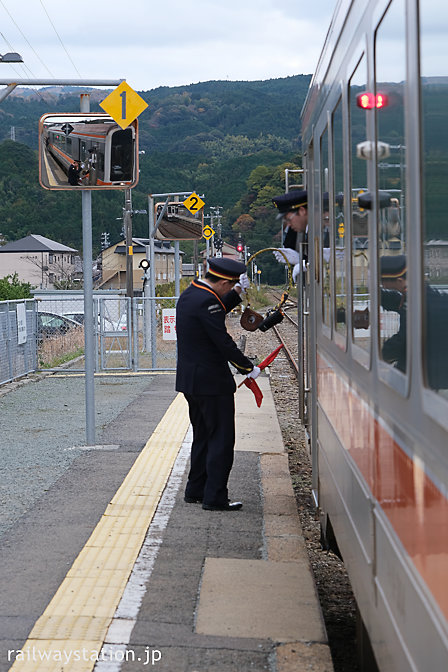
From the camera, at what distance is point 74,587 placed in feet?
16.7

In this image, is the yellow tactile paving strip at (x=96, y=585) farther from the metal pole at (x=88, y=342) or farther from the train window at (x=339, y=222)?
the train window at (x=339, y=222)

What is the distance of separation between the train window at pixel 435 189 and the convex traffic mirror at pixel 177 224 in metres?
22.8

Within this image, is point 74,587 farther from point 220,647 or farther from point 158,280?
point 158,280

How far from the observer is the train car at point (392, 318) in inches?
84.4

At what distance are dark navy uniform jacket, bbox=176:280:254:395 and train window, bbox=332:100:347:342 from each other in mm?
2198

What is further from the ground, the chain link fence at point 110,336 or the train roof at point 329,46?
the train roof at point 329,46

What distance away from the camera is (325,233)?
16.4 ft

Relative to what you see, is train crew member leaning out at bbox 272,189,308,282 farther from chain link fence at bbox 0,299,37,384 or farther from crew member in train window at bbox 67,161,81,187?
chain link fence at bbox 0,299,37,384

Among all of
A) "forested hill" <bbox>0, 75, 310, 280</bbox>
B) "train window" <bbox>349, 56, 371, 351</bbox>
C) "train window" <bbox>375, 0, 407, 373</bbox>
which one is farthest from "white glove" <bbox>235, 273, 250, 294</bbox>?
"forested hill" <bbox>0, 75, 310, 280</bbox>

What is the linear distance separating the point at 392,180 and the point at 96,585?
3.23m

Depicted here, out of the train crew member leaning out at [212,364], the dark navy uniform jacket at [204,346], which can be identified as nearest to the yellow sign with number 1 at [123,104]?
the train crew member leaning out at [212,364]

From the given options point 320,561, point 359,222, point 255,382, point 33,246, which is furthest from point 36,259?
point 359,222

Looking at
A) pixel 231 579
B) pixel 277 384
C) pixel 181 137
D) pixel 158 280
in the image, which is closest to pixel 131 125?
pixel 231 579

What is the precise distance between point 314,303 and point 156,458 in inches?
130
